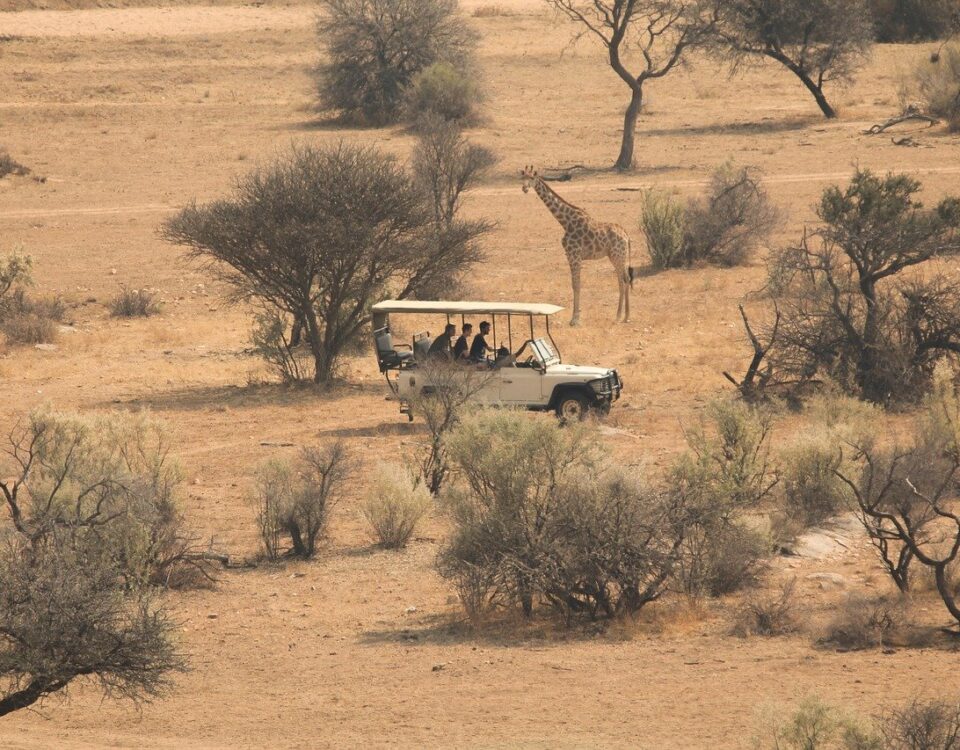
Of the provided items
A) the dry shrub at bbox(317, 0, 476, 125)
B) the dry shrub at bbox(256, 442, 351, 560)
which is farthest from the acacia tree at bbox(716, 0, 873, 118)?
the dry shrub at bbox(256, 442, 351, 560)

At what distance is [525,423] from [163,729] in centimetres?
489

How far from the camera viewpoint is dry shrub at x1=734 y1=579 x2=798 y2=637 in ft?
39.3

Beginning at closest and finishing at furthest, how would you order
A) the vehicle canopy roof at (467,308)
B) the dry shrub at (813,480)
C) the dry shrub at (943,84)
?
the dry shrub at (813,480)
the vehicle canopy roof at (467,308)
the dry shrub at (943,84)

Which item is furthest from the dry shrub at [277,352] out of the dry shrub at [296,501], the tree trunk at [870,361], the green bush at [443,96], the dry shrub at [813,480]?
the green bush at [443,96]

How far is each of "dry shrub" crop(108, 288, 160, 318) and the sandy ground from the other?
0.27 m

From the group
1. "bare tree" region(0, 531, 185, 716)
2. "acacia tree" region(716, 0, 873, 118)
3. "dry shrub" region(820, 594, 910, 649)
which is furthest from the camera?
"acacia tree" region(716, 0, 873, 118)

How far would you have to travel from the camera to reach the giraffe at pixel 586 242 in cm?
2620

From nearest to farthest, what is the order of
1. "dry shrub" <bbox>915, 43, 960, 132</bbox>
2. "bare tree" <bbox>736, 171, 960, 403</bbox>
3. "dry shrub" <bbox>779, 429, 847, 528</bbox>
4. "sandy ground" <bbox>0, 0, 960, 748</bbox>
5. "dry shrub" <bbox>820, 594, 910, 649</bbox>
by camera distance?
"sandy ground" <bbox>0, 0, 960, 748</bbox> → "dry shrub" <bbox>820, 594, 910, 649</bbox> → "dry shrub" <bbox>779, 429, 847, 528</bbox> → "bare tree" <bbox>736, 171, 960, 403</bbox> → "dry shrub" <bbox>915, 43, 960, 132</bbox>

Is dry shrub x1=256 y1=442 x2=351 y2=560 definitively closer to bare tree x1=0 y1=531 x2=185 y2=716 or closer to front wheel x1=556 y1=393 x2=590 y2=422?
front wheel x1=556 y1=393 x2=590 y2=422

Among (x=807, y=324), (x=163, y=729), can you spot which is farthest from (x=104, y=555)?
(x=807, y=324)

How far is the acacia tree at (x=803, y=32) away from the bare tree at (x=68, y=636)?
4048 centimetres

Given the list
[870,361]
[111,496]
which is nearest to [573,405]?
[870,361]

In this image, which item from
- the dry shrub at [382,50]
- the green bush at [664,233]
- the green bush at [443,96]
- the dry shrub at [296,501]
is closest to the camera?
the dry shrub at [296,501]

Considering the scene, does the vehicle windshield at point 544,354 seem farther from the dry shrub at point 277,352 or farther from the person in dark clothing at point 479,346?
the dry shrub at point 277,352
